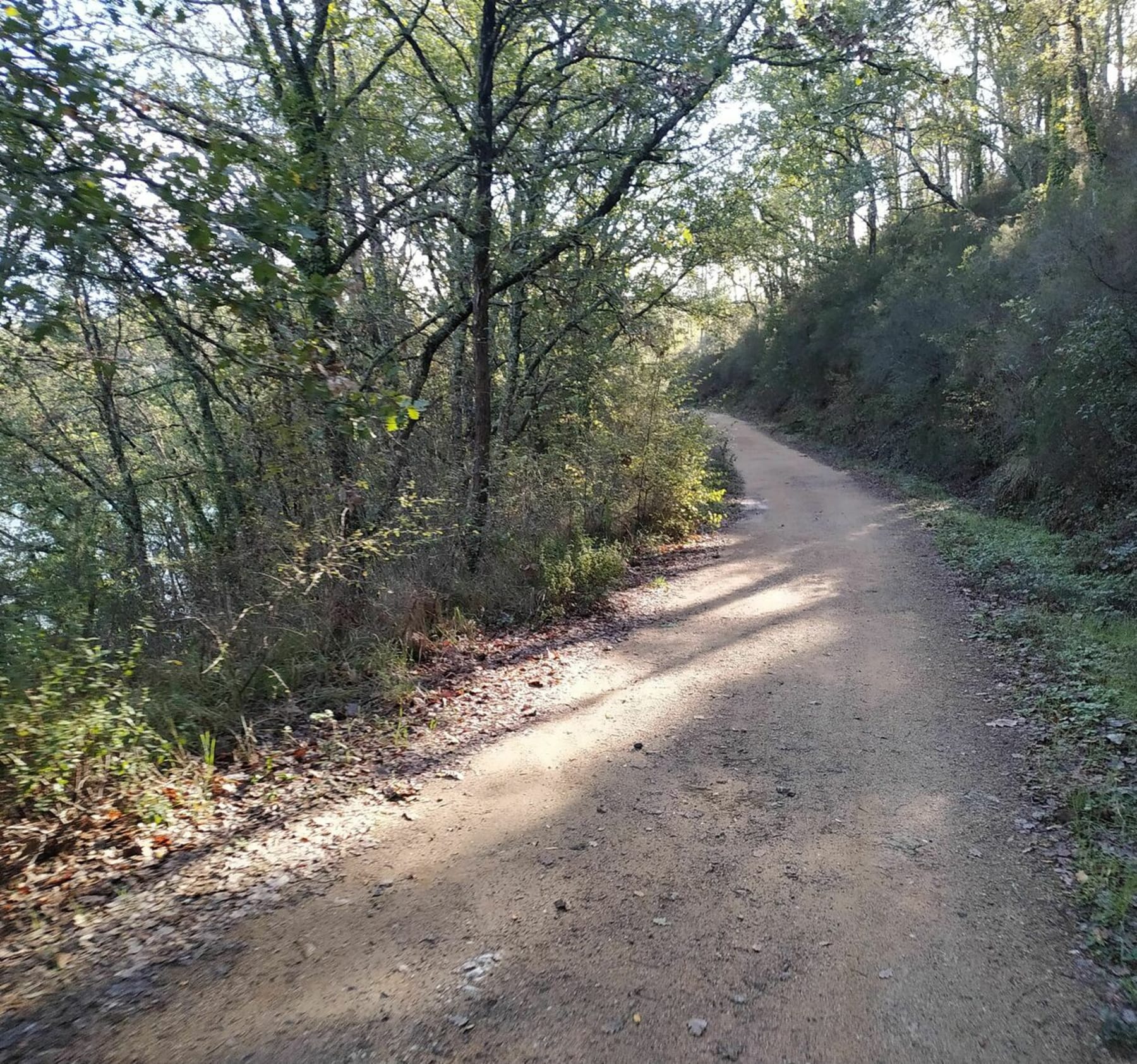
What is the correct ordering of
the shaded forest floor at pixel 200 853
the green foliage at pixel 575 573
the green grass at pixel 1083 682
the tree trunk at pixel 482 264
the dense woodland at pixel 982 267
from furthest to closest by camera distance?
the dense woodland at pixel 982 267, the green foliage at pixel 575 573, the tree trunk at pixel 482 264, the green grass at pixel 1083 682, the shaded forest floor at pixel 200 853

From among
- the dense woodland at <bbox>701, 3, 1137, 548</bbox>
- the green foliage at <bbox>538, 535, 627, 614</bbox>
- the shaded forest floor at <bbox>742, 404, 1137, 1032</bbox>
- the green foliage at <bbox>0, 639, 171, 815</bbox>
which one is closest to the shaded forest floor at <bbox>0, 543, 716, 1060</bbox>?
the green foliage at <bbox>0, 639, 171, 815</bbox>

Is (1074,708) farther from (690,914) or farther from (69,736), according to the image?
(69,736)

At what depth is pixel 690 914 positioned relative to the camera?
3.55m

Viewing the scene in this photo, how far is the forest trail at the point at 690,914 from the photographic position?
2.86 meters

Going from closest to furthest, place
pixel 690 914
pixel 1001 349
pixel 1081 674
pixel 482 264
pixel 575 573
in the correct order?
pixel 690 914 < pixel 1081 674 < pixel 482 264 < pixel 575 573 < pixel 1001 349

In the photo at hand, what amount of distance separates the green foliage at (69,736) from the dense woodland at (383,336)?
0.06 feet

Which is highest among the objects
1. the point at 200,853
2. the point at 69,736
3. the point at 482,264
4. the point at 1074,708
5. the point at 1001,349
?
the point at 482,264

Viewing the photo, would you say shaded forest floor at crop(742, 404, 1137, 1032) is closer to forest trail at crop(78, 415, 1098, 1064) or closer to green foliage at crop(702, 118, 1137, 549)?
forest trail at crop(78, 415, 1098, 1064)

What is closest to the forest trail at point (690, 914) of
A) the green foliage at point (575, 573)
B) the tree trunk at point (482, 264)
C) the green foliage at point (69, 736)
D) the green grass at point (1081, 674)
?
the green grass at point (1081, 674)

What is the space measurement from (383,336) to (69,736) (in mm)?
5972

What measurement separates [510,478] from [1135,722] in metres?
6.90

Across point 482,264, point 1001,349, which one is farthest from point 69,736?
point 1001,349

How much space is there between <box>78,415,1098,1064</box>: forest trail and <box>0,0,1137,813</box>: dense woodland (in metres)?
1.61

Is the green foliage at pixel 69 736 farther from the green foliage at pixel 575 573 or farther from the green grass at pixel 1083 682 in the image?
the green grass at pixel 1083 682
